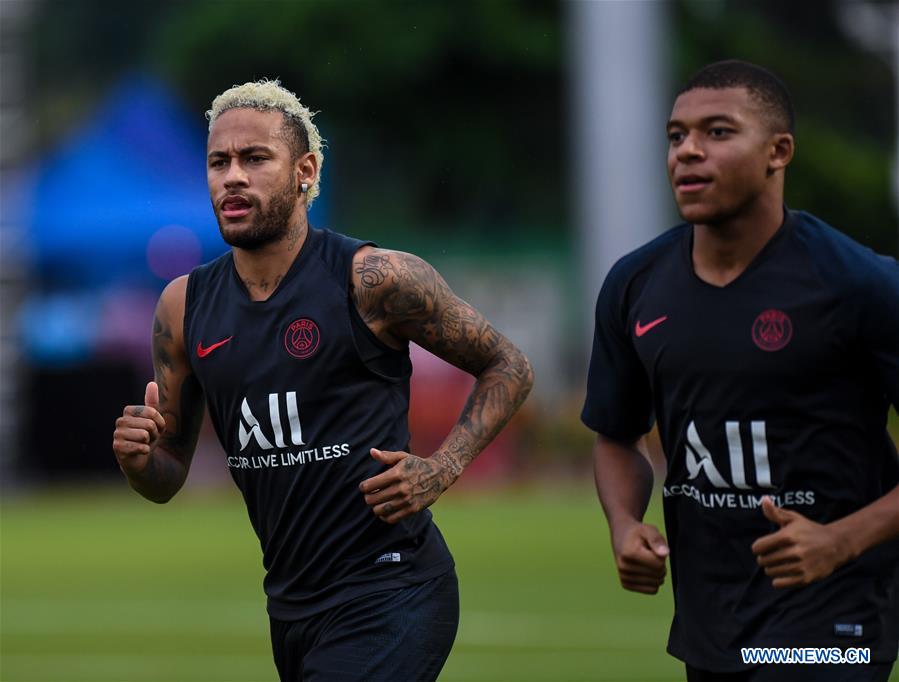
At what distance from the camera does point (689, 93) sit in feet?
18.6

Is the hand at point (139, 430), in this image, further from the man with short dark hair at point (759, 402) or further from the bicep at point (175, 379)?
the man with short dark hair at point (759, 402)

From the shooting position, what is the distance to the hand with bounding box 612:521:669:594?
5551 millimetres

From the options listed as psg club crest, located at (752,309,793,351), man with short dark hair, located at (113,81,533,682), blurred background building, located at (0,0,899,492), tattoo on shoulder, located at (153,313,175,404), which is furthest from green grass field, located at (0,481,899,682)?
blurred background building, located at (0,0,899,492)

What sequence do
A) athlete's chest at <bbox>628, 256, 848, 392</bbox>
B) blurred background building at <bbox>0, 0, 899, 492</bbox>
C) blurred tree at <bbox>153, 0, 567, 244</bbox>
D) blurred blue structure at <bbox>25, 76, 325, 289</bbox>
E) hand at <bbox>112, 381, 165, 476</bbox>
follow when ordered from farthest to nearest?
blurred tree at <bbox>153, 0, 567, 244</bbox>, blurred blue structure at <bbox>25, 76, 325, 289</bbox>, blurred background building at <bbox>0, 0, 899, 492</bbox>, hand at <bbox>112, 381, 165, 476</bbox>, athlete's chest at <bbox>628, 256, 848, 392</bbox>

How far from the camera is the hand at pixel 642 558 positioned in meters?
Result: 5.55

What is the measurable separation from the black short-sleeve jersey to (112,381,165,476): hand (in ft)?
4.95

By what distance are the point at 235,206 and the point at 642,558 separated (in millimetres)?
1667

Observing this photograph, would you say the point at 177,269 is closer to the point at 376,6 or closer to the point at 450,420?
the point at 450,420

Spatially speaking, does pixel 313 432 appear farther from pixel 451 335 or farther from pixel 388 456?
pixel 451 335

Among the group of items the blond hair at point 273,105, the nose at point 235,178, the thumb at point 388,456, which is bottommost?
the thumb at point 388,456

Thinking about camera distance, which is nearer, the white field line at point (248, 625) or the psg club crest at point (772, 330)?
the psg club crest at point (772, 330)

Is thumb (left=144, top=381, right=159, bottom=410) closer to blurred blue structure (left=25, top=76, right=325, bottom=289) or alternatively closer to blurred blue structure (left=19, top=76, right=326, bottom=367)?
blurred blue structure (left=19, top=76, right=326, bottom=367)

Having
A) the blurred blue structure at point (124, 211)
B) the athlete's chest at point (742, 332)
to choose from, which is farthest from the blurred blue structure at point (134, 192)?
the athlete's chest at point (742, 332)

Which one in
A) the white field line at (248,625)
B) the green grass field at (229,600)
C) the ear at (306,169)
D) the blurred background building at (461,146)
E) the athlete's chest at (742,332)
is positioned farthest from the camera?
the blurred background building at (461,146)
